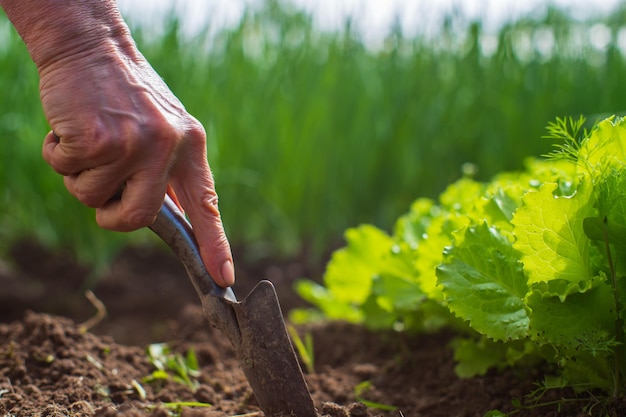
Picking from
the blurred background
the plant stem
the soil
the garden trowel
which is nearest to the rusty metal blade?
the garden trowel

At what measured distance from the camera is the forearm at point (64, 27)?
1.22 metres

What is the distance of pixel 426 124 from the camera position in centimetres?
362

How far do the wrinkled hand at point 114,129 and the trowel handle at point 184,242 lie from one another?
0.11 metres

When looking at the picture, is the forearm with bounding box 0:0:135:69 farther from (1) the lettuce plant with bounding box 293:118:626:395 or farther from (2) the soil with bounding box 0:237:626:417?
(1) the lettuce plant with bounding box 293:118:626:395

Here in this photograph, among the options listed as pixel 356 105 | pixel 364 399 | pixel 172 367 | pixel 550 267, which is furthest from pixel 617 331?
pixel 356 105

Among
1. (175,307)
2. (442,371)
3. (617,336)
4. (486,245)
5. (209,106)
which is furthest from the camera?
(209,106)

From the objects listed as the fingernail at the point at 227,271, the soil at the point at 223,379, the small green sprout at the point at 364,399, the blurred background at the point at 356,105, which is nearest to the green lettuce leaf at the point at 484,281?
the soil at the point at 223,379

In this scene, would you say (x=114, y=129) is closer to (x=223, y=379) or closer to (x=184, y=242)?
(x=184, y=242)

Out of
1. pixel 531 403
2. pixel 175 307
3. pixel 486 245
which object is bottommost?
pixel 175 307

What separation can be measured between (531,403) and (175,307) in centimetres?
199

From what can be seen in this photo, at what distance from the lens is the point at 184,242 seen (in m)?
1.40

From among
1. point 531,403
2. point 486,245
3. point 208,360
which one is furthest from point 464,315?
point 208,360

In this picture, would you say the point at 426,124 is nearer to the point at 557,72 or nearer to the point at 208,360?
the point at 557,72

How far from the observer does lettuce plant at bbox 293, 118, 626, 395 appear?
1.35m
